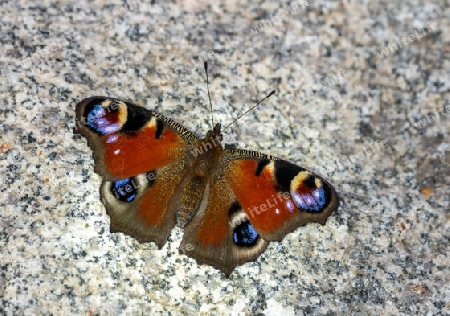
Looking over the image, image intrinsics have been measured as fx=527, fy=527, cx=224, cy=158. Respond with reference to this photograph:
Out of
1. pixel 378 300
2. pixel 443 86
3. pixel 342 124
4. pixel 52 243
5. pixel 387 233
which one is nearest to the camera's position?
pixel 52 243

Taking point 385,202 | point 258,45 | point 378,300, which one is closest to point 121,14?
point 258,45

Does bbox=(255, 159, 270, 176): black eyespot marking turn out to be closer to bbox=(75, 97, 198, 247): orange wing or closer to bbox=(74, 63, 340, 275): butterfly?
bbox=(74, 63, 340, 275): butterfly

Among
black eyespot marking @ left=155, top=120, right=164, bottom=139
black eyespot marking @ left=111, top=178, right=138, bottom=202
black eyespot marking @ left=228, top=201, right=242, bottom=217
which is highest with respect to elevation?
black eyespot marking @ left=155, top=120, right=164, bottom=139

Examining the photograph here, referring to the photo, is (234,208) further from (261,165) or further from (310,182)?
(310,182)

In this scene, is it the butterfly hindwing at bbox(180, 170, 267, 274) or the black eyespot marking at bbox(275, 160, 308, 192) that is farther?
the black eyespot marking at bbox(275, 160, 308, 192)

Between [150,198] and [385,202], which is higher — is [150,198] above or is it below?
above

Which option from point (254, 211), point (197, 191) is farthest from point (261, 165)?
point (197, 191)

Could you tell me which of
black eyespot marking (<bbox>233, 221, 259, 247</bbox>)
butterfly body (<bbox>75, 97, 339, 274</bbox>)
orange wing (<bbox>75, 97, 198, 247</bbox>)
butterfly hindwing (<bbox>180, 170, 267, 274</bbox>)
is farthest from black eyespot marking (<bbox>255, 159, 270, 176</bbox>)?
orange wing (<bbox>75, 97, 198, 247</bbox>)

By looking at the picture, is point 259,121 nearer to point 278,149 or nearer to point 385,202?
point 278,149
